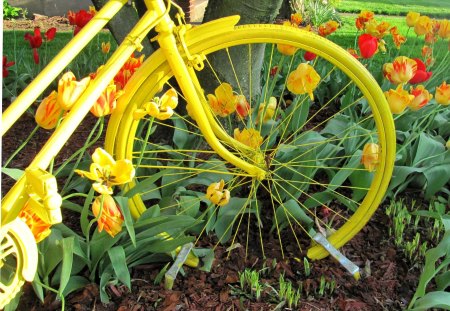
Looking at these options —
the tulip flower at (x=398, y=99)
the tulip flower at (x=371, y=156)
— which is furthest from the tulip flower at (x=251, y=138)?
the tulip flower at (x=398, y=99)

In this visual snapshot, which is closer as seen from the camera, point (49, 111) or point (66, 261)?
point (49, 111)

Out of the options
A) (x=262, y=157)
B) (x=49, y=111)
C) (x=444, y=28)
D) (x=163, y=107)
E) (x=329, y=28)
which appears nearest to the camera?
(x=49, y=111)

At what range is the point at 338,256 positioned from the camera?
211cm

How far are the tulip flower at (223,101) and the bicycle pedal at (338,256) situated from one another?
58 cm

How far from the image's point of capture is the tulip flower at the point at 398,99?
2.12m

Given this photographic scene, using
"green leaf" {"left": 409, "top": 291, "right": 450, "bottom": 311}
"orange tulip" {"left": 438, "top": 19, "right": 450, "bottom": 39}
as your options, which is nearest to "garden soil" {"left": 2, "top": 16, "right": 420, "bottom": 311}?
"green leaf" {"left": 409, "top": 291, "right": 450, "bottom": 311}

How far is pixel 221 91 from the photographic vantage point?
2.20 m

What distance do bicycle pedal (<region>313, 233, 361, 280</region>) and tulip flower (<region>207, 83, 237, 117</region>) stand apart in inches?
22.7

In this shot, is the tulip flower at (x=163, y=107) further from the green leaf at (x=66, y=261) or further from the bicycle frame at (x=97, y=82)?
the green leaf at (x=66, y=261)

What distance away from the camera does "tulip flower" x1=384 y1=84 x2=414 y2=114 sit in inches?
83.6

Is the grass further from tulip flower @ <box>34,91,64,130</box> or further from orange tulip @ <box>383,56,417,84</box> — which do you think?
tulip flower @ <box>34,91,64,130</box>

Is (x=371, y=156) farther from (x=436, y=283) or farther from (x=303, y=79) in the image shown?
(x=436, y=283)

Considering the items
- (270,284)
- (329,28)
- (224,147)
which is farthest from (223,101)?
(329,28)

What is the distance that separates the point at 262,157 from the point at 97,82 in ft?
2.47
